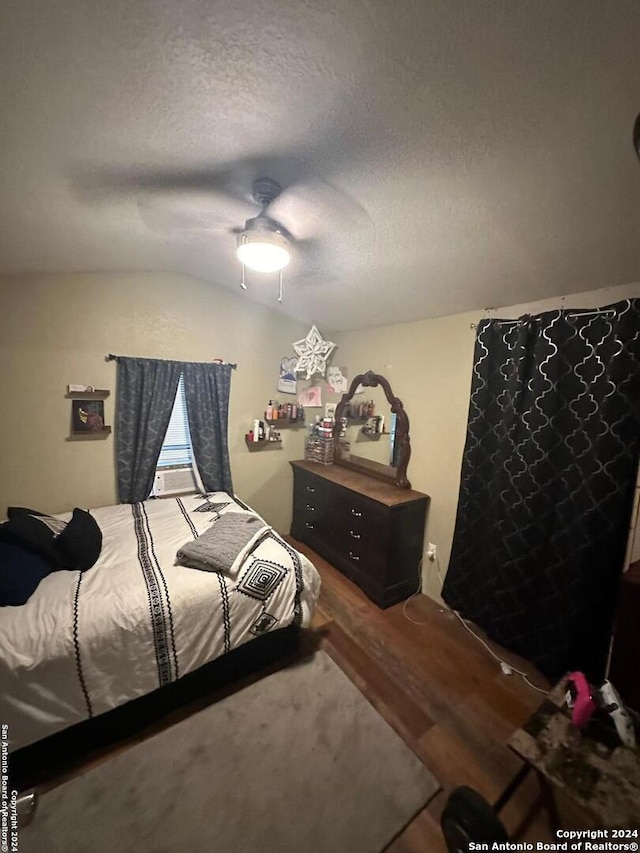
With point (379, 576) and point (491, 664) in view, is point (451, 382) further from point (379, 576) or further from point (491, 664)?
point (491, 664)

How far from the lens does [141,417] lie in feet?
8.66

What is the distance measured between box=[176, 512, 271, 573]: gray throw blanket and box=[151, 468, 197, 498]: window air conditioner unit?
3.23 feet

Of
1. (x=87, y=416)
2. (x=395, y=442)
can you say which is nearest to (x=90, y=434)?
(x=87, y=416)

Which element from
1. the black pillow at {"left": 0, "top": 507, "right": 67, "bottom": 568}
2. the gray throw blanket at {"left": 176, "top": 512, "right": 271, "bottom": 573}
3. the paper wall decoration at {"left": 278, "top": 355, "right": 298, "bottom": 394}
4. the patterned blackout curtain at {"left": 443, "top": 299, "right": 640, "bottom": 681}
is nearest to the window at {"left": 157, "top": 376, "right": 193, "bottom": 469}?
the paper wall decoration at {"left": 278, "top": 355, "right": 298, "bottom": 394}

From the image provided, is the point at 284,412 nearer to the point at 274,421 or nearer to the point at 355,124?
the point at 274,421

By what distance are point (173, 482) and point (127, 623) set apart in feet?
5.24

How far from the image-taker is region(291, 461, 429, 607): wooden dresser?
2.38m

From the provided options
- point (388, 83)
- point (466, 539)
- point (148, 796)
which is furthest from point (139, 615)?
point (388, 83)

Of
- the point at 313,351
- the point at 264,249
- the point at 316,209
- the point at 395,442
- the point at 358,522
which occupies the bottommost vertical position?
the point at 358,522

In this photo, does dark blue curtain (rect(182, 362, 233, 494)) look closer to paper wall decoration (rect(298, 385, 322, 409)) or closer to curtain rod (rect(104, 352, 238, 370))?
curtain rod (rect(104, 352, 238, 370))


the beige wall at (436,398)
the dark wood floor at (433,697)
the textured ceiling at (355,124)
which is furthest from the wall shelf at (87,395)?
the beige wall at (436,398)

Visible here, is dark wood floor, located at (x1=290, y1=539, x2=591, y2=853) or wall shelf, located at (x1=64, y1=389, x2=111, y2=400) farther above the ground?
wall shelf, located at (x1=64, y1=389, x2=111, y2=400)

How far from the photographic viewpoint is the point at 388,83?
2.92ft

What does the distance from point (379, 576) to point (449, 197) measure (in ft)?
A: 7.71
